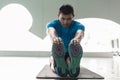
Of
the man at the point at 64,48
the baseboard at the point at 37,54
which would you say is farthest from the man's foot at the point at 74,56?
the baseboard at the point at 37,54

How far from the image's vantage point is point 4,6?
17.7 feet

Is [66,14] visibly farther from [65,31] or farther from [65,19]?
[65,31]

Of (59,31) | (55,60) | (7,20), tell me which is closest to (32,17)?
(7,20)

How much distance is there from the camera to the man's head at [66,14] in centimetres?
248

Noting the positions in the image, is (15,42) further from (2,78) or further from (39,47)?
(2,78)

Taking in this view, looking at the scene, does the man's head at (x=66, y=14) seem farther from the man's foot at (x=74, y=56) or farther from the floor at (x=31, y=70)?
the floor at (x=31, y=70)

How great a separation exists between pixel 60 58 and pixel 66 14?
568 mm

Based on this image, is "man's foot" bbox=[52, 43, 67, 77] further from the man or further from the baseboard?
the baseboard

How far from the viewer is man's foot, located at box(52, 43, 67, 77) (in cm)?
212

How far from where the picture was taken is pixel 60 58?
2131 mm

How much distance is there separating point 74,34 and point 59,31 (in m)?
0.17

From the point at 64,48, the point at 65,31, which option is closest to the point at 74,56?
the point at 64,48

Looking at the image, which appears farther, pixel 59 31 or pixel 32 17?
pixel 32 17

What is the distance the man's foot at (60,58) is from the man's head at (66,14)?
482 millimetres
